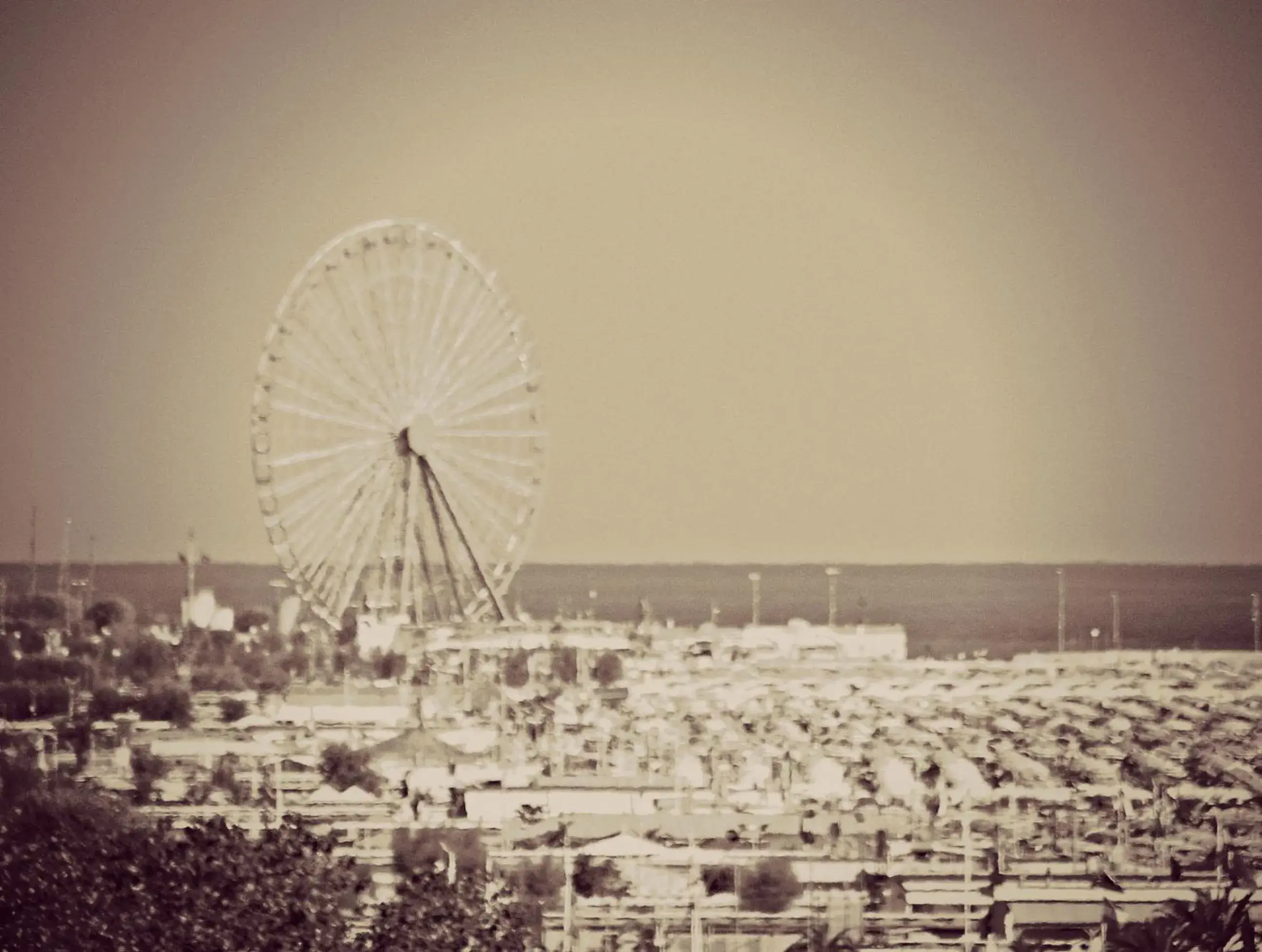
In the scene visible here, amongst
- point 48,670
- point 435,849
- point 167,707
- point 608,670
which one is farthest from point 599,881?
point 608,670

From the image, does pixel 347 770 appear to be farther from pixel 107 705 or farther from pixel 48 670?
pixel 48 670

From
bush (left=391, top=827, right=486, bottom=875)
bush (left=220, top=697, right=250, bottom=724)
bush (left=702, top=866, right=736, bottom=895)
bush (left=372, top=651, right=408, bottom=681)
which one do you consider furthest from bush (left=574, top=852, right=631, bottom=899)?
bush (left=372, top=651, right=408, bottom=681)

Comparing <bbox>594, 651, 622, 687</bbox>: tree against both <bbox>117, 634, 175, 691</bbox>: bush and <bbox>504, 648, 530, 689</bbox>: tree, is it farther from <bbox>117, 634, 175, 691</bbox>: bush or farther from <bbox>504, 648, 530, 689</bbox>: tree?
<bbox>117, 634, 175, 691</bbox>: bush

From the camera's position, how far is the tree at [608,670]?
1355 inches

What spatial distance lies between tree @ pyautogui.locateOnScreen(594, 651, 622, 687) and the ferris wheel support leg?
8.96ft

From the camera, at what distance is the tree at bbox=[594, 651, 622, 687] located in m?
34.4

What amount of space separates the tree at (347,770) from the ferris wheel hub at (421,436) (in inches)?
230

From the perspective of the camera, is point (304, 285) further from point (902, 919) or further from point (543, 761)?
point (902, 919)

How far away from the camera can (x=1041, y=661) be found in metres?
41.3

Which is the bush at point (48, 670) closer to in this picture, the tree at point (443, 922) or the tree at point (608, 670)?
the tree at point (608, 670)

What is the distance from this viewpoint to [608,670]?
3550 centimetres

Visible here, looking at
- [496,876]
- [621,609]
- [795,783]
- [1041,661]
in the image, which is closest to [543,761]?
[795,783]

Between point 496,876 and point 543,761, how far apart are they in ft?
20.5

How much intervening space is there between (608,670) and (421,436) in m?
8.19
